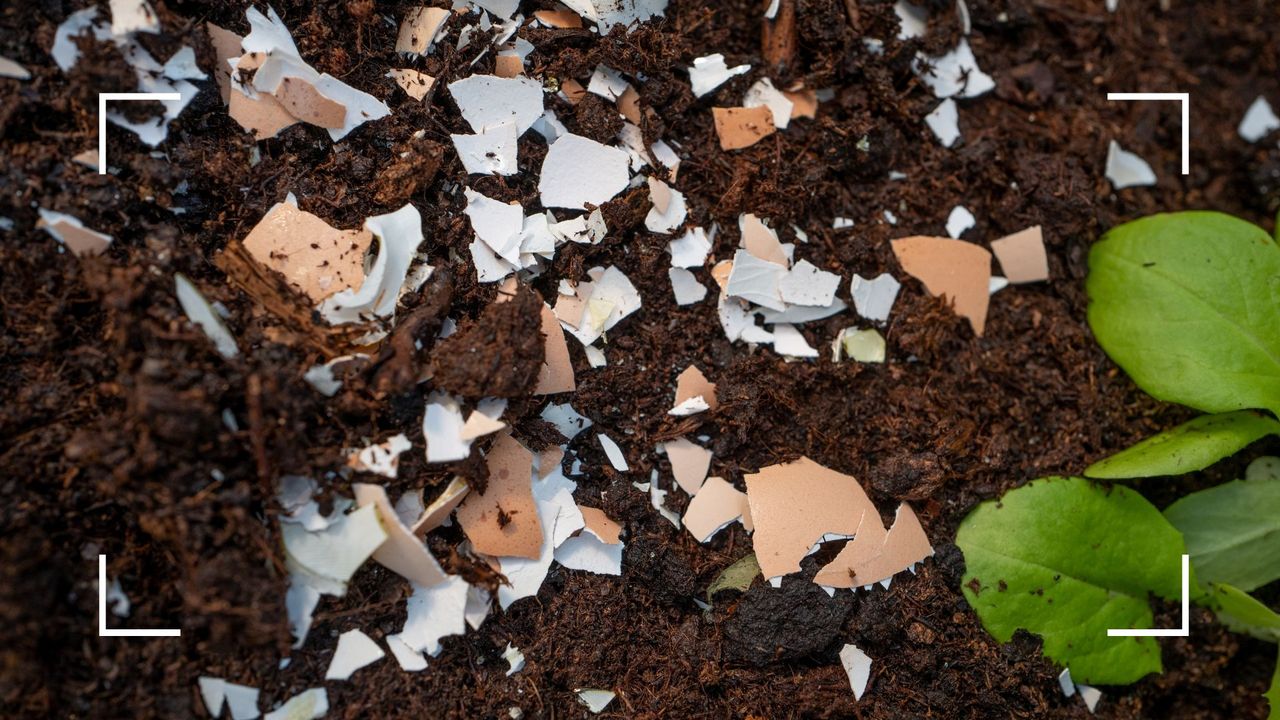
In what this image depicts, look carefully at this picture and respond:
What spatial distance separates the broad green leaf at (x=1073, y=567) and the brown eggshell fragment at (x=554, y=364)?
27.0 inches

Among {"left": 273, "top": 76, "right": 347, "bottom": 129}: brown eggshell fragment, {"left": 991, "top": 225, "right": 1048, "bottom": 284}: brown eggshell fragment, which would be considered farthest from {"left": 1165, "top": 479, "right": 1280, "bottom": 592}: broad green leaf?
{"left": 273, "top": 76, "right": 347, "bottom": 129}: brown eggshell fragment

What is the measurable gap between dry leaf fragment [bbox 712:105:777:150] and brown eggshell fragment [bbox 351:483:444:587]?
78cm

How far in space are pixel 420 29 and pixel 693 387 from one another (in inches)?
27.6

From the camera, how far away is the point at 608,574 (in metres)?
1.27

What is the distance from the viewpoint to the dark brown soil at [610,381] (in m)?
1.07

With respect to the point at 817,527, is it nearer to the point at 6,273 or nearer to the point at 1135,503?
the point at 1135,503

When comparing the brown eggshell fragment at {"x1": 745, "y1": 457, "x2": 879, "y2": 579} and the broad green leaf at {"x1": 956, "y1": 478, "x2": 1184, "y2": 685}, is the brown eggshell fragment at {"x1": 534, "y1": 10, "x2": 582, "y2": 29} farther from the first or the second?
the broad green leaf at {"x1": 956, "y1": 478, "x2": 1184, "y2": 685}

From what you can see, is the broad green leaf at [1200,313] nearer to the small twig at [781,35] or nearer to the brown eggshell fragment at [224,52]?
the small twig at [781,35]

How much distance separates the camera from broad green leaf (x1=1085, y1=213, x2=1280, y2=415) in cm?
137

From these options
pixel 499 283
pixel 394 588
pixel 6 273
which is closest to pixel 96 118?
pixel 6 273

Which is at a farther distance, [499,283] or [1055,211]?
[1055,211]

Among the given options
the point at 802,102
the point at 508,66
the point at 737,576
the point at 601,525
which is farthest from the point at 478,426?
the point at 802,102

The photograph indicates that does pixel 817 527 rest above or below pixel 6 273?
below

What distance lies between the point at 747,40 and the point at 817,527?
0.84 metres
